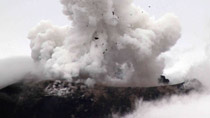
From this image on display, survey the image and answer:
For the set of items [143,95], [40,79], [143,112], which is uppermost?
[40,79]

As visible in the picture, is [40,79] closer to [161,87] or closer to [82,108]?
[82,108]

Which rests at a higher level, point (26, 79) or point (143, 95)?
point (26, 79)

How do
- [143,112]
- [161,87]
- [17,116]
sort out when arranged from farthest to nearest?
[161,87]
[17,116]
[143,112]

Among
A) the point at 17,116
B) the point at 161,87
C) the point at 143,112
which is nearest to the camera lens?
the point at 143,112

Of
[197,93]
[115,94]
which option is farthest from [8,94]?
[197,93]

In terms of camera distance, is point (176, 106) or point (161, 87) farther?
point (161, 87)

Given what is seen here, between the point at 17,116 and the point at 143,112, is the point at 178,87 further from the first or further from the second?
the point at 17,116

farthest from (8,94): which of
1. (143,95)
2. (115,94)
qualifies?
(143,95)
